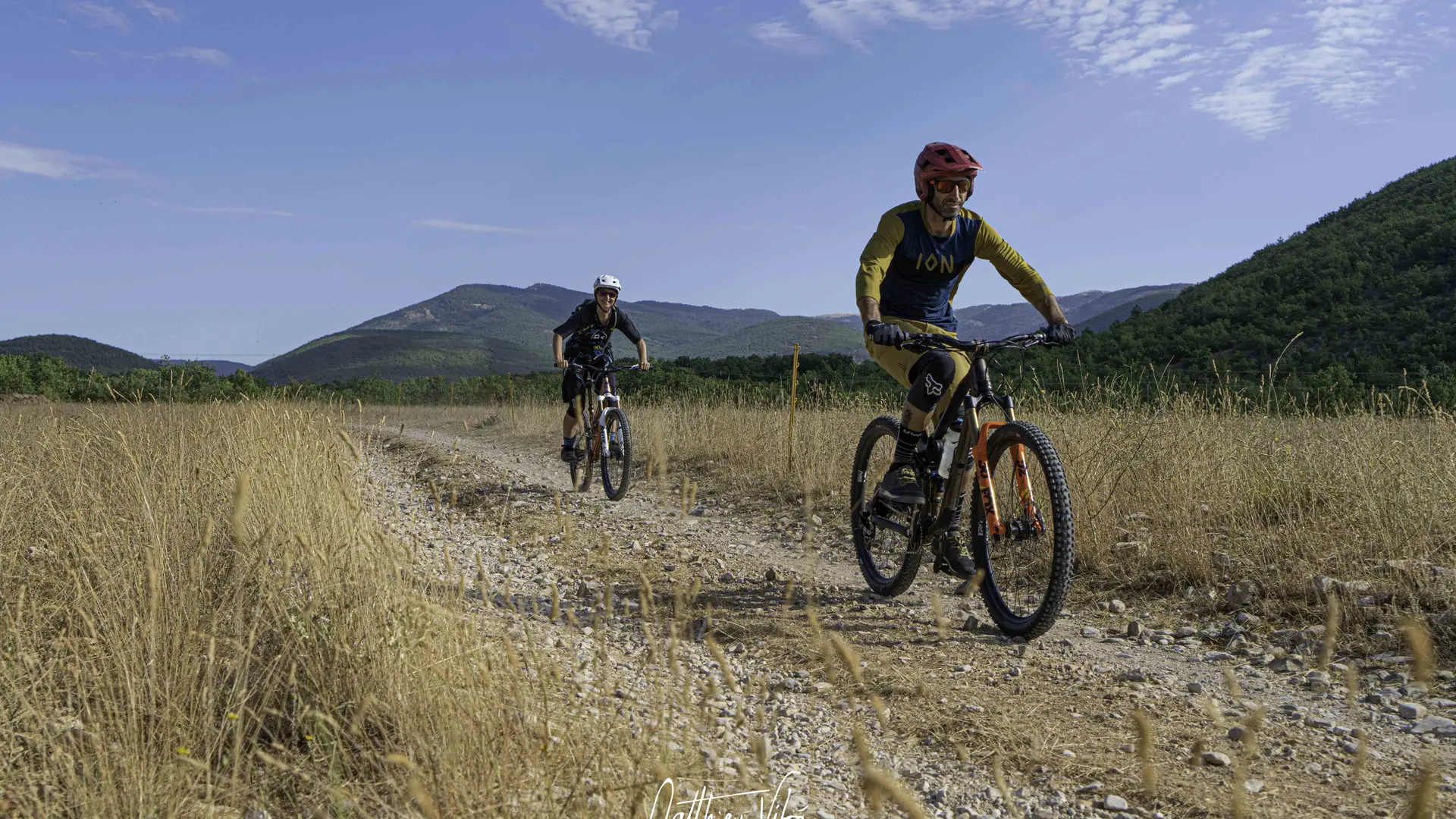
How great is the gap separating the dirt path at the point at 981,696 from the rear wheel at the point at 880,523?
0.15 meters

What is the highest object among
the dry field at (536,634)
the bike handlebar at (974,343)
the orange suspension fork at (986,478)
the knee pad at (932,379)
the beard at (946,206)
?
the beard at (946,206)

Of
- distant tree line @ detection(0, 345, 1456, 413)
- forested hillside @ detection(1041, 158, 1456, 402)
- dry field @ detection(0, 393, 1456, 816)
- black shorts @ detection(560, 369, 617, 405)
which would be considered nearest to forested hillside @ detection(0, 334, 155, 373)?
distant tree line @ detection(0, 345, 1456, 413)

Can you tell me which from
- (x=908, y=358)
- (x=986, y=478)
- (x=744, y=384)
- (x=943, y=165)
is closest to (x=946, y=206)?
(x=943, y=165)

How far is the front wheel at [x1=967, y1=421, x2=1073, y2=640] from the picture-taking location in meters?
3.94

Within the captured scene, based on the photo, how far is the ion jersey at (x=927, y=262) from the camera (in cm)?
472

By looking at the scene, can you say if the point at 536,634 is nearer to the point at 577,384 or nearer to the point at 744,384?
the point at 577,384

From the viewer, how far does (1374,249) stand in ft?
119

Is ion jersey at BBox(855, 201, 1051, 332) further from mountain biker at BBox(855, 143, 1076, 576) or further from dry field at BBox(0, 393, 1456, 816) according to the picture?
dry field at BBox(0, 393, 1456, 816)

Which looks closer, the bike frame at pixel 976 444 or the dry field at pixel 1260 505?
the bike frame at pixel 976 444

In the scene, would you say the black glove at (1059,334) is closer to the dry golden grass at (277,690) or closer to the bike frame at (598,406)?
the dry golden grass at (277,690)

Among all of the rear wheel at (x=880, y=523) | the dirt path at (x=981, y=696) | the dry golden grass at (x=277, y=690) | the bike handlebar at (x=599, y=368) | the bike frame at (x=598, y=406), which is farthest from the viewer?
the bike handlebar at (x=599, y=368)

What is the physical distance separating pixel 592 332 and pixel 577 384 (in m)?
0.60

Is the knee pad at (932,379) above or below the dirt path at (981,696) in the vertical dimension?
above

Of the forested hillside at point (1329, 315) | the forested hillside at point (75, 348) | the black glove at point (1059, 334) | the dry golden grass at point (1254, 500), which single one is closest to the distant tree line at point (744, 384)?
the dry golden grass at point (1254, 500)
